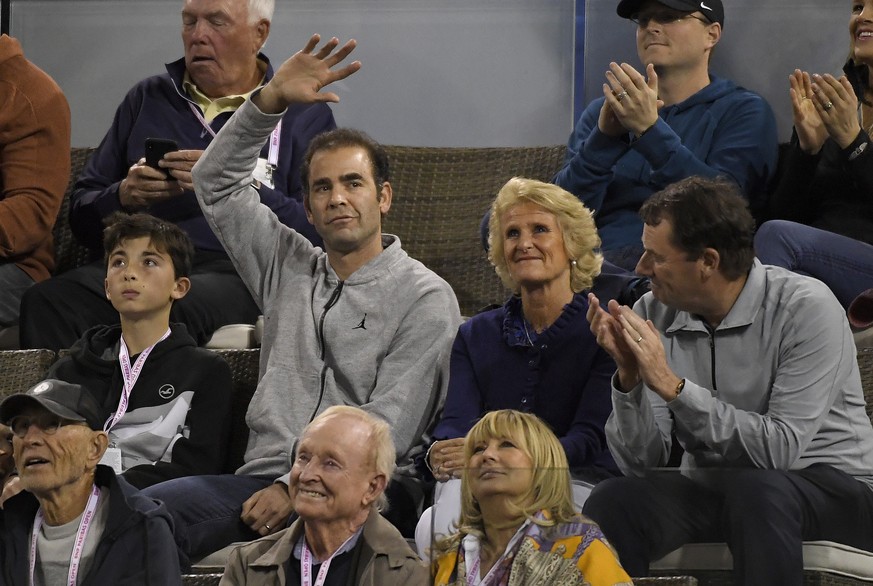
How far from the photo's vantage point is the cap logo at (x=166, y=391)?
10.2 ft

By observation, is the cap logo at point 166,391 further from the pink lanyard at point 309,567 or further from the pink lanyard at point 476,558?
the pink lanyard at point 476,558

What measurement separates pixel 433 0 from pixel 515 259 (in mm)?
1925

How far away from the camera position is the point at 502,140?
15.2 feet

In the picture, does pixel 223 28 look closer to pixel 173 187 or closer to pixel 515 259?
pixel 173 187

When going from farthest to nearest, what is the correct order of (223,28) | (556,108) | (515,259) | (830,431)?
(556,108) < (223,28) < (515,259) < (830,431)

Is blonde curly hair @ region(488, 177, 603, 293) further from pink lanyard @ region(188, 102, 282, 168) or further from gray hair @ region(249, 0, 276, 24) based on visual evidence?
gray hair @ region(249, 0, 276, 24)

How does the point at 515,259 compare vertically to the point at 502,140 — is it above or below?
above

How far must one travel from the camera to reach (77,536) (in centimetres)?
254

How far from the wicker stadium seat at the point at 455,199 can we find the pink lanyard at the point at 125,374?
1028mm

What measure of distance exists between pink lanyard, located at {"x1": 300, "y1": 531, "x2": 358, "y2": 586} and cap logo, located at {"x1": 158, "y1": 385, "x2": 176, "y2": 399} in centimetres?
76

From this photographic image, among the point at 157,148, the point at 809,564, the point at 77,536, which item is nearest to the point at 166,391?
the point at 77,536

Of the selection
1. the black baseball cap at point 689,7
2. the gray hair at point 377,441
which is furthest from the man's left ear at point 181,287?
the black baseball cap at point 689,7

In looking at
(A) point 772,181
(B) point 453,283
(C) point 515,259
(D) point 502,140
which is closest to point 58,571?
(C) point 515,259

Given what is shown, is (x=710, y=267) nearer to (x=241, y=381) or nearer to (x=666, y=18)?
→ (x=241, y=381)
